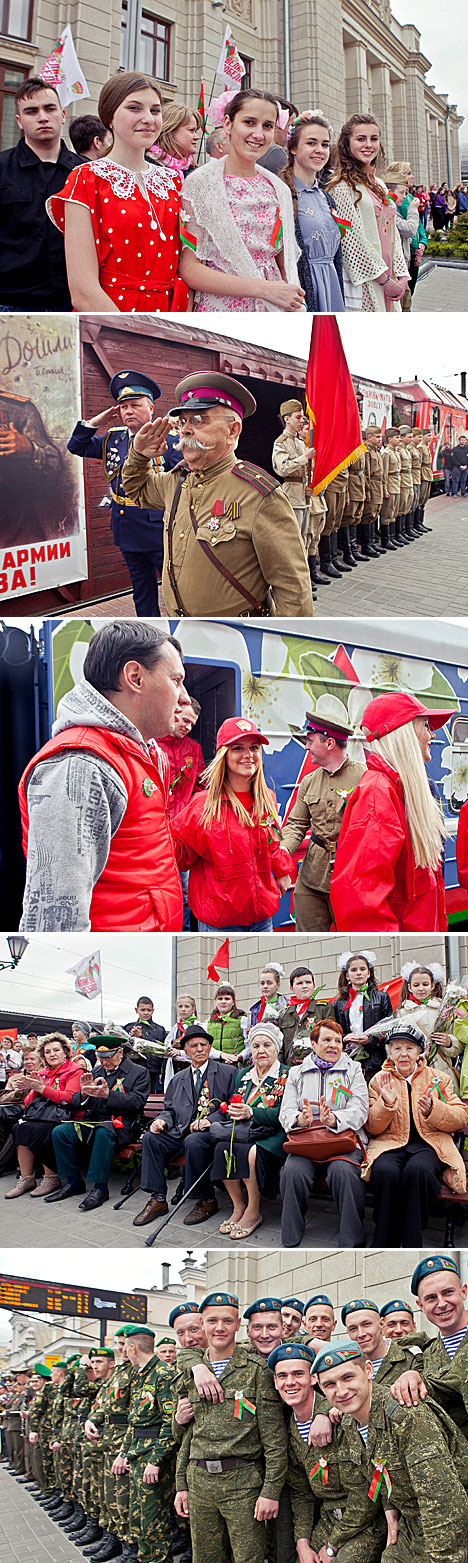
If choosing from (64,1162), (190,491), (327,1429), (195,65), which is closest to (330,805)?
(190,491)

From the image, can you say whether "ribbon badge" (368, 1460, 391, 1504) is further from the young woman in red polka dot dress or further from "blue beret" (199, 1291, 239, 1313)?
the young woman in red polka dot dress

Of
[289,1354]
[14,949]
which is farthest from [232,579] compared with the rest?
[289,1354]

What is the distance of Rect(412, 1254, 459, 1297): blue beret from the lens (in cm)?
394

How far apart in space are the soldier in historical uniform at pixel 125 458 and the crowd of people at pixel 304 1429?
2.60 metres

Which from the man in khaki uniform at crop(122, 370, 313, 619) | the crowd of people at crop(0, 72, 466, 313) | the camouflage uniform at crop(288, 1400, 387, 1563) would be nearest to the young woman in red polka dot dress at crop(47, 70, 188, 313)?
the crowd of people at crop(0, 72, 466, 313)

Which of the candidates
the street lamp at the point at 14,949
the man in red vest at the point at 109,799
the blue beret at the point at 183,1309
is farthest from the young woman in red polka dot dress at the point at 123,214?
the blue beret at the point at 183,1309

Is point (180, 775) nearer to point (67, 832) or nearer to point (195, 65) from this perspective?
point (67, 832)

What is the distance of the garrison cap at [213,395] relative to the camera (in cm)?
415

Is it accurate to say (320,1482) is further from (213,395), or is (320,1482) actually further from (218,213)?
(218,213)

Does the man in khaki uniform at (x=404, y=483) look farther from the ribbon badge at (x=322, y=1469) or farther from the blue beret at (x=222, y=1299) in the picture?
the ribbon badge at (x=322, y=1469)

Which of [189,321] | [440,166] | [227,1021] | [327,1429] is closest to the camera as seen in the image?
[327,1429]

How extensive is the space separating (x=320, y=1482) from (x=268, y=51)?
17956mm

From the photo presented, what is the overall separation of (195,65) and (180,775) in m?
14.7

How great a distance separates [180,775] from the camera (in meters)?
4.36
